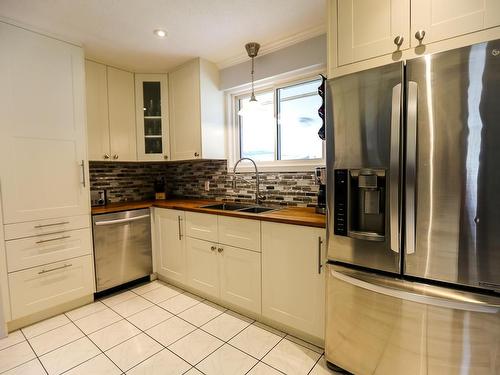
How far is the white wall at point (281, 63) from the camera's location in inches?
86.3

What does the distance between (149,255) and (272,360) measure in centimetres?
174

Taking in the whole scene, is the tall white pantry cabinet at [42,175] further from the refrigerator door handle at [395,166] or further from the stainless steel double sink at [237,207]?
the refrigerator door handle at [395,166]

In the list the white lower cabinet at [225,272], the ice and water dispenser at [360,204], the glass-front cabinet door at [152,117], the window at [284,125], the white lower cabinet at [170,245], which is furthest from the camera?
the glass-front cabinet door at [152,117]

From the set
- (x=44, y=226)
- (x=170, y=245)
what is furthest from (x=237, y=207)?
(x=44, y=226)

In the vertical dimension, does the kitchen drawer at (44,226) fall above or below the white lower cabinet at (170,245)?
above

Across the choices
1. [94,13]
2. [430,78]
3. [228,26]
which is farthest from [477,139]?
[94,13]

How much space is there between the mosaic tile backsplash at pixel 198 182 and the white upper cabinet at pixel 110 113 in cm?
35

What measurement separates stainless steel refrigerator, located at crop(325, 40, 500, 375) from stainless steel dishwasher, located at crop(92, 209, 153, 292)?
6.74 ft

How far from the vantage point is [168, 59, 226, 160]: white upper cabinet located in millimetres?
2727

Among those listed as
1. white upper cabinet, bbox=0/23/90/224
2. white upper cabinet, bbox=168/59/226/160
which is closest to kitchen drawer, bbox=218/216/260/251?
white upper cabinet, bbox=168/59/226/160

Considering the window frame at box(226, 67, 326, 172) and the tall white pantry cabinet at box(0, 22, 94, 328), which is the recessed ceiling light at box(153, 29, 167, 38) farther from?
the window frame at box(226, 67, 326, 172)

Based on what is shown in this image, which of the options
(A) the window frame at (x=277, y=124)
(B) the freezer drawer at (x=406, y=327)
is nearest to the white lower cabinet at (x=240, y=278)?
(B) the freezer drawer at (x=406, y=327)

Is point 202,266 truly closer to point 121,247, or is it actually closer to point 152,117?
point 121,247

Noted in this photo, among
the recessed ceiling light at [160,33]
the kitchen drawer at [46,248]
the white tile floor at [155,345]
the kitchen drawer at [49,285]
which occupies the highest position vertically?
the recessed ceiling light at [160,33]
